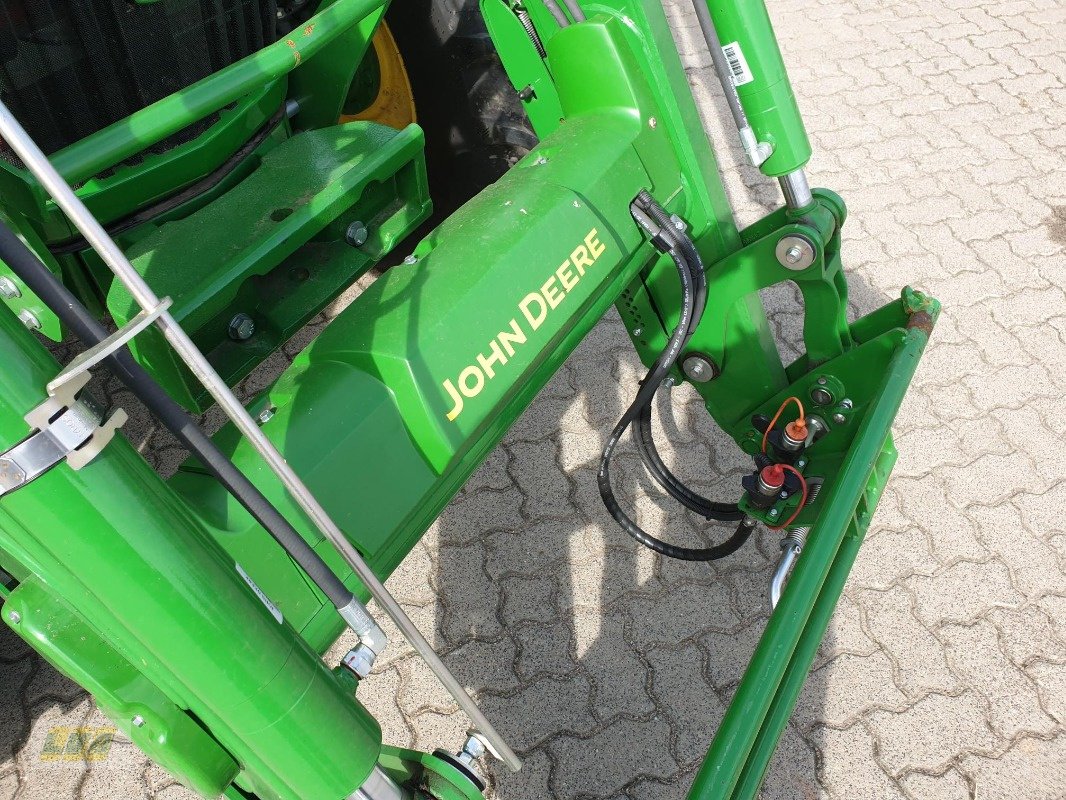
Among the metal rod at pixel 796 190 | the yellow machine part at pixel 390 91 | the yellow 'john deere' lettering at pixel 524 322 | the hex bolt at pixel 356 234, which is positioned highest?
the yellow machine part at pixel 390 91

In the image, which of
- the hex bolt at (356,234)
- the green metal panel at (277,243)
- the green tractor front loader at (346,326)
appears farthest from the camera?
the hex bolt at (356,234)

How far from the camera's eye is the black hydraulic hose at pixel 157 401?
0.64 meters

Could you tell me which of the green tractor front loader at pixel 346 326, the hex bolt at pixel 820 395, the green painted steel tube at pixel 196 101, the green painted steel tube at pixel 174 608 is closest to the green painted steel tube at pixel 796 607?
the green tractor front loader at pixel 346 326

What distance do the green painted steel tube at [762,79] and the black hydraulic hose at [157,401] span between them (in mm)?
1119

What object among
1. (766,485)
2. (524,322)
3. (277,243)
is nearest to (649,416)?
(766,485)

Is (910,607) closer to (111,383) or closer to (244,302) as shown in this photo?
(244,302)

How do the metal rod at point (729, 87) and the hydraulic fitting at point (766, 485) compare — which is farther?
the hydraulic fitting at point (766, 485)

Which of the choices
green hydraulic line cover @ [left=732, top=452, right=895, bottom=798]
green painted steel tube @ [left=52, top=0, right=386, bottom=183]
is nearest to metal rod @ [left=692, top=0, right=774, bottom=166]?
green painted steel tube @ [left=52, top=0, right=386, bottom=183]

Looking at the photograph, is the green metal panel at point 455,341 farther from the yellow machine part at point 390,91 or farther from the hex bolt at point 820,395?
the yellow machine part at point 390,91

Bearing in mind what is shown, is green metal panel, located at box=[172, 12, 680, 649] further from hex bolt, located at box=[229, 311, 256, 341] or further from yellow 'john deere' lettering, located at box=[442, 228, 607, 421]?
hex bolt, located at box=[229, 311, 256, 341]

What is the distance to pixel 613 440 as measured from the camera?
169 centimetres

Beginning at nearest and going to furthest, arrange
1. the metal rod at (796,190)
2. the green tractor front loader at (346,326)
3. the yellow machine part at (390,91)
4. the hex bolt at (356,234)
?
the green tractor front loader at (346,326)
the metal rod at (796,190)
the hex bolt at (356,234)
the yellow machine part at (390,91)

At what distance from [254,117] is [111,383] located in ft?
3.52

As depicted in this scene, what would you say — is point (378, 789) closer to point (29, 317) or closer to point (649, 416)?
point (29, 317)
